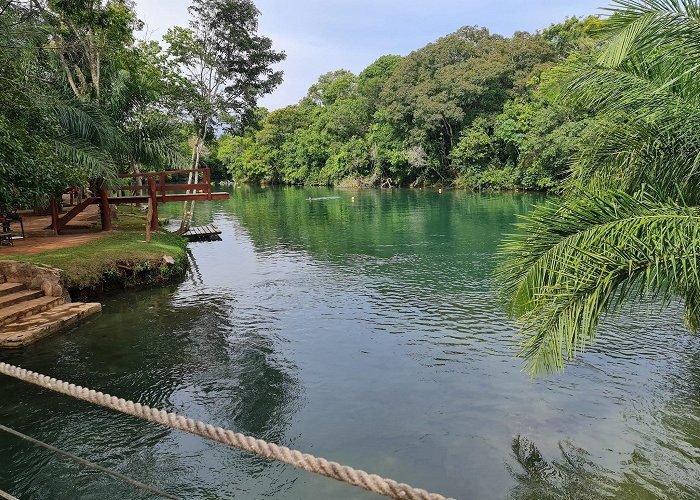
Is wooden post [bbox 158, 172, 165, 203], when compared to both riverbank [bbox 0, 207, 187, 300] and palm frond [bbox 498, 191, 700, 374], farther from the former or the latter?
palm frond [bbox 498, 191, 700, 374]

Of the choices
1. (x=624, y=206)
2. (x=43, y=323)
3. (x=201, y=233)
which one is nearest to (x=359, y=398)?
(x=624, y=206)

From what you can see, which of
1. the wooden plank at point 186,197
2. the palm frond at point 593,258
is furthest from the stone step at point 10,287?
the palm frond at point 593,258

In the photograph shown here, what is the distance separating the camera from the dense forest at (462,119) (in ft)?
157

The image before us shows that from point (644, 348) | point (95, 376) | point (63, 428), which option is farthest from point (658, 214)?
point (95, 376)

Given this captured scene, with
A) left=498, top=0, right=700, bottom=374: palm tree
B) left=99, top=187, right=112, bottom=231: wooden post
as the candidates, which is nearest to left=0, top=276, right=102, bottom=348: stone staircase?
left=99, top=187, right=112, bottom=231: wooden post

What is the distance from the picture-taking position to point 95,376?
9.86 metres

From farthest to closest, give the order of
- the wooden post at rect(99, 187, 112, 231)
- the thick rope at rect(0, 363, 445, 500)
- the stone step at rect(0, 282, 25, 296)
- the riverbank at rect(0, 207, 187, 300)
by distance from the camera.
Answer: the wooden post at rect(99, 187, 112, 231)
the riverbank at rect(0, 207, 187, 300)
the stone step at rect(0, 282, 25, 296)
the thick rope at rect(0, 363, 445, 500)

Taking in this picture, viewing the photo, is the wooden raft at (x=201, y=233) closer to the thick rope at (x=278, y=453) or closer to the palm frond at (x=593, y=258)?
the palm frond at (x=593, y=258)

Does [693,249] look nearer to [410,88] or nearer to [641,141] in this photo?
[641,141]

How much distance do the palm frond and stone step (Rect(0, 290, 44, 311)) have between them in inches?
470

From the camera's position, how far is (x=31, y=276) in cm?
1329

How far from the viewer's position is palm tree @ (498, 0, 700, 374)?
4812mm

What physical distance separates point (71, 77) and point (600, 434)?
72.2ft

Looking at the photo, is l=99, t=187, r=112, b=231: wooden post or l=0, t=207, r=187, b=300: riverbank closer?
l=0, t=207, r=187, b=300: riverbank
